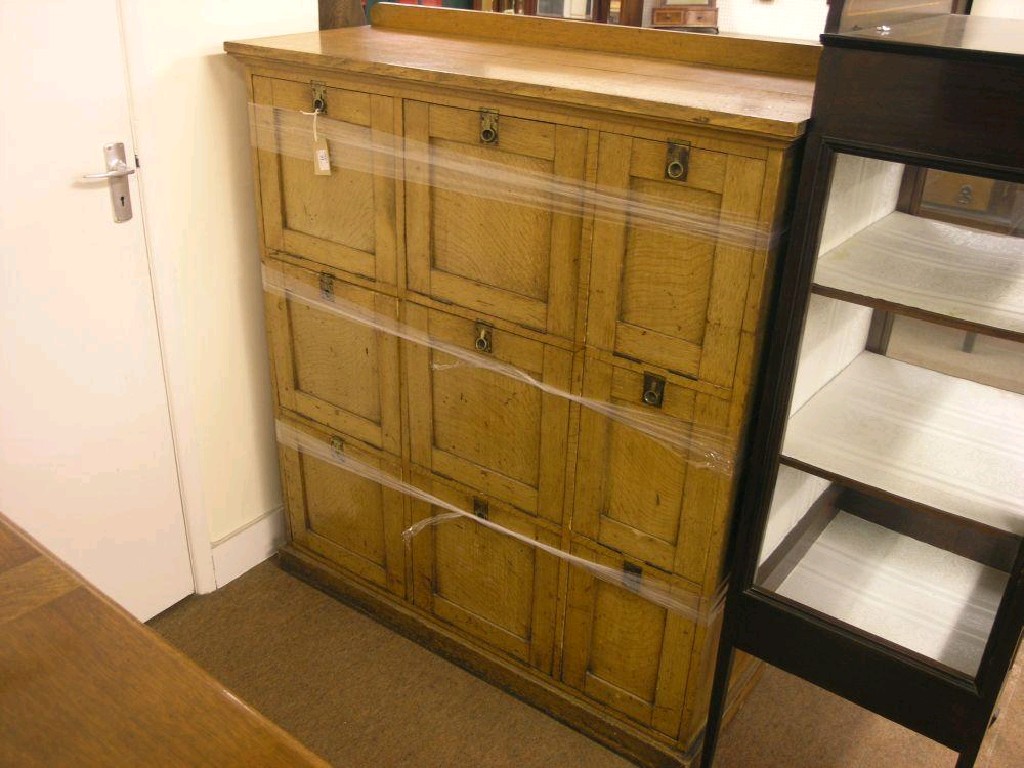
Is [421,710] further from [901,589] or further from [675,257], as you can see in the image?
[675,257]

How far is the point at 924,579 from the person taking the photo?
1818mm

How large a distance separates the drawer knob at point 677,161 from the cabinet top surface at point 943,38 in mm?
275

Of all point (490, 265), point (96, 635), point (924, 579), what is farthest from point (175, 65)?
point (924, 579)

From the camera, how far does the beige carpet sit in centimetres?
206

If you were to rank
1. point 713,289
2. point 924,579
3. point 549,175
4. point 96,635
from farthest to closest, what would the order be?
point 924,579, point 549,175, point 713,289, point 96,635

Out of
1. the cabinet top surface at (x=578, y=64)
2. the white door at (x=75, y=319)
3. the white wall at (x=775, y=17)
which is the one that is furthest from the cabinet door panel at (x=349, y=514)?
the white wall at (x=775, y=17)

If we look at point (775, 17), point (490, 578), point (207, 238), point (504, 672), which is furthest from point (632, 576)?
point (775, 17)

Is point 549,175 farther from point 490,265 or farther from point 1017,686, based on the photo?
point 1017,686

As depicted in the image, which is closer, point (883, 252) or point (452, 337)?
point (883, 252)

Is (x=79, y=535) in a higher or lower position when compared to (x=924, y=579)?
lower

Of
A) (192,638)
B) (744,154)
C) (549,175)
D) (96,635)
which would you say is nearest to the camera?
(96,635)

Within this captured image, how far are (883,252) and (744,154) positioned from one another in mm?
359

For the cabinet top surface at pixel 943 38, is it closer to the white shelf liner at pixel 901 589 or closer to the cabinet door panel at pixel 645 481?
the cabinet door panel at pixel 645 481

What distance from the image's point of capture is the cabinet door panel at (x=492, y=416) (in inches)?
74.0
